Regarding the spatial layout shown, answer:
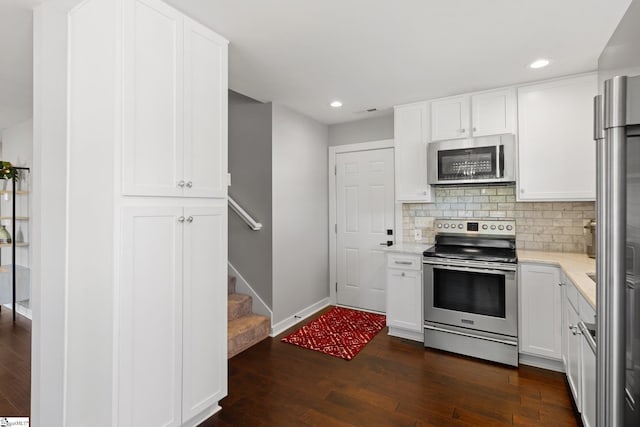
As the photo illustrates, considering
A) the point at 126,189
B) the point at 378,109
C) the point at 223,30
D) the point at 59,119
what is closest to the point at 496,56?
the point at 378,109

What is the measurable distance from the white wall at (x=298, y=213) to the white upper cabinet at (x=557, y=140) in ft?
7.38

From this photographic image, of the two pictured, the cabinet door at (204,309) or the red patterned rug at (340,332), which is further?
the red patterned rug at (340,332)

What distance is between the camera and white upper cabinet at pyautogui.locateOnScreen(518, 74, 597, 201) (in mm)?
2680

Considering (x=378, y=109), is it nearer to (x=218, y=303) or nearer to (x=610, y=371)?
(x=218, y=303)

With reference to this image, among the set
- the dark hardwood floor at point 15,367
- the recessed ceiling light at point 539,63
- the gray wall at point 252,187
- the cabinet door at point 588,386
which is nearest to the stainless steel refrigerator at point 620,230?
the cabinet door at point 588,386

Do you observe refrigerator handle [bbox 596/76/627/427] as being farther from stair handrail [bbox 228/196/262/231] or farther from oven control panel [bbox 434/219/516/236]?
stair handrail [bbox 228/196/262/231]

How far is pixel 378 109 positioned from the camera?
368cm

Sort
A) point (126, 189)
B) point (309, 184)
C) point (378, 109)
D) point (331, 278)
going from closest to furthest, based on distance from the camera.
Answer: point (126, 189)
point (378, 109)
point (309, 184)
point (331, 278)

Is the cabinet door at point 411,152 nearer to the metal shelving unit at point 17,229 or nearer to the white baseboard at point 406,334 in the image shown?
the white baseboard at point 406,334

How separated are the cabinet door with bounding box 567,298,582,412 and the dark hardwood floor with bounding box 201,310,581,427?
0.62ft

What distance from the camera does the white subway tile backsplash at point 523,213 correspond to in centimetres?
296

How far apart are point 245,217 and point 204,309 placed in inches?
63.6

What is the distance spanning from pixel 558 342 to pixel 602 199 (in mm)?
2493

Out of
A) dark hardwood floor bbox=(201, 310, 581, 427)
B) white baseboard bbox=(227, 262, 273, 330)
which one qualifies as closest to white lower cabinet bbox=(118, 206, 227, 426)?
dark hardwood floor bbox=(201, 310, 581, 427)
